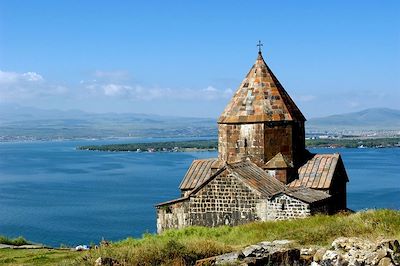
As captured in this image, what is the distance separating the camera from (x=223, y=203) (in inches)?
500

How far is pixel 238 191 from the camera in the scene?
12547 millimetres

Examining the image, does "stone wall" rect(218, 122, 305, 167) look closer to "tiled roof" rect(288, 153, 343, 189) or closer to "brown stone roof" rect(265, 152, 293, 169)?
"brown stone roof" rect(265, 152, 293, 169)

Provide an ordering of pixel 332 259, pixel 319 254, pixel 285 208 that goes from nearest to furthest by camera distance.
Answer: pixel 332 259, pixel 319 254, pixel 285 208

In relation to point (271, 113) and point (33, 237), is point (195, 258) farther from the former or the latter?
point (33, 237)

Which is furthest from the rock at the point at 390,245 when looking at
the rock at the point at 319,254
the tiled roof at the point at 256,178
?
the tiled roof at the point at 256,178

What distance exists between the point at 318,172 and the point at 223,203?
2590 millimetres

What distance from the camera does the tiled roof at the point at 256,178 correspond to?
12547 mm

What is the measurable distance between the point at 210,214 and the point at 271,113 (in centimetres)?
289

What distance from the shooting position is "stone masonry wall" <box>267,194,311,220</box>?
12156 mm

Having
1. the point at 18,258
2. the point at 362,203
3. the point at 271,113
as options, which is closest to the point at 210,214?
the point at 271,113

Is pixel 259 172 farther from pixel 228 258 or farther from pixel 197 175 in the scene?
pixel 228 258

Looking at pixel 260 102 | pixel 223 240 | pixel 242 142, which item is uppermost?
pixel 260 102

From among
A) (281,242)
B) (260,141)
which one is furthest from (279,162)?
A: (281,242)

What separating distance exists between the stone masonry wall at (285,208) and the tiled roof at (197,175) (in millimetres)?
2553
